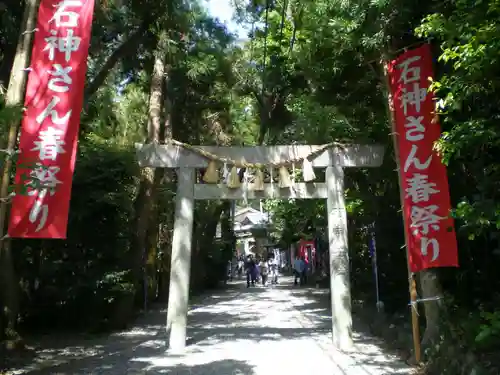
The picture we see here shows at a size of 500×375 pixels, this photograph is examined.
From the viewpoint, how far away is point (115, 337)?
9.99 metres

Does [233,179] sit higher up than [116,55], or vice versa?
[116,55]

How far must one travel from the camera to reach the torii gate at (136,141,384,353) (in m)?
8.46

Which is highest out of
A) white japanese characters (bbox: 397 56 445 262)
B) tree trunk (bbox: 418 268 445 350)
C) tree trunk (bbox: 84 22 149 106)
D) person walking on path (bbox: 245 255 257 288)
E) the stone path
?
tree trunk (bbox: 84 22 149 106)

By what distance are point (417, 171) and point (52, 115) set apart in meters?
5.25

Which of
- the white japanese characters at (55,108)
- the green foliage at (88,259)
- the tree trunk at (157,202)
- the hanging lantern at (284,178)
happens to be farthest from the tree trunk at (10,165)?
the tree trunk at (157,202)

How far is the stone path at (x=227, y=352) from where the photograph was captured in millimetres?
6863

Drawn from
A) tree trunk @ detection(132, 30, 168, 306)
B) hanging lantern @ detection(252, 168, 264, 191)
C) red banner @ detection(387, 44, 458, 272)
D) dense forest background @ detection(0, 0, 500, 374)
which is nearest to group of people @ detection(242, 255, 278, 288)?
dense forest background @ detection(0, 0, 500, 374)

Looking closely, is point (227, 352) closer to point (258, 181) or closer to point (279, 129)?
point (258, 181)

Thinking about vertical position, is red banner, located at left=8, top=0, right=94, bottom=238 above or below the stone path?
above

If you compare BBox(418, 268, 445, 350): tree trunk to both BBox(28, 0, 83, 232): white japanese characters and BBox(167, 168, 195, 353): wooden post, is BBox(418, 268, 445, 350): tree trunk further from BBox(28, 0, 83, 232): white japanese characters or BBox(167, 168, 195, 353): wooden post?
BBox(28, 0, 83, 232): white japanese characters

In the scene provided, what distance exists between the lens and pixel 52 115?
6.36m

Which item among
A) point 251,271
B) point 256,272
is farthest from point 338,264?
point 256,272

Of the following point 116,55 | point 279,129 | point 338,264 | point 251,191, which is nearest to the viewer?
point 338,264

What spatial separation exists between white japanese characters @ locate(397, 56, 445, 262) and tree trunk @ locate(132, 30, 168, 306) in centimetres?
679
